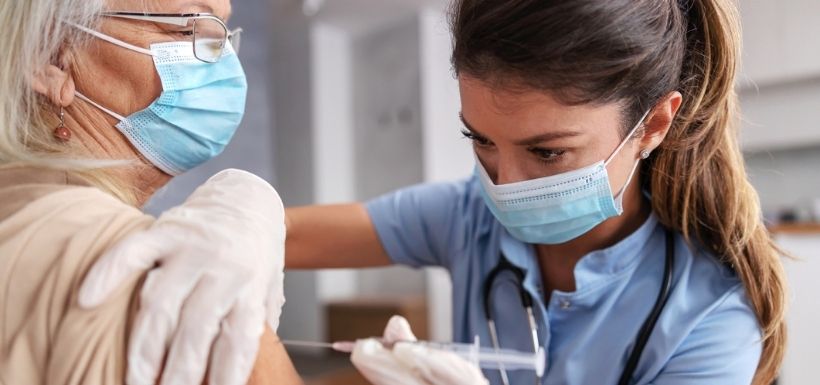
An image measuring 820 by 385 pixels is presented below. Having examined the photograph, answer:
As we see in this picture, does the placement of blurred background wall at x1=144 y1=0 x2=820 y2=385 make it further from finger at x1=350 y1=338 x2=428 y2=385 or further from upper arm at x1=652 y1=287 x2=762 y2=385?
finger at x1=350 y1=338 x2=428 y2=385

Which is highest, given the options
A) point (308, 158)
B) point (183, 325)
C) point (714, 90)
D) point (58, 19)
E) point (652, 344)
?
point (58, 19)

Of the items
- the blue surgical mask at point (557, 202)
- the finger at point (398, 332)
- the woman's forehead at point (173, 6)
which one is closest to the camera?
the finger at point (398, 332)

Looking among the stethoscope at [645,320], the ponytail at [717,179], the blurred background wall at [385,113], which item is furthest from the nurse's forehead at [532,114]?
the blurred background wall at [385,113]

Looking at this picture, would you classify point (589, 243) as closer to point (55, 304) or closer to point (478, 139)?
point (478, 139)

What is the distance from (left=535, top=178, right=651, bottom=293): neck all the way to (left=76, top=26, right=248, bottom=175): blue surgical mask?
2.12 feet

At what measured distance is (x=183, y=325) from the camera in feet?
2.32

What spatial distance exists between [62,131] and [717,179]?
1.06 meters

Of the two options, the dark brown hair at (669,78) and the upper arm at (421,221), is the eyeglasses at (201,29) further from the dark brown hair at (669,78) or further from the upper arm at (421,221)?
the upper arm at (421,221)

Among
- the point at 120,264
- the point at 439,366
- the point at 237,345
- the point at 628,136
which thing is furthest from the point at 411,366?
the point at 628,136

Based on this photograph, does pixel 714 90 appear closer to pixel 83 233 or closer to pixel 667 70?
pixel 667 70

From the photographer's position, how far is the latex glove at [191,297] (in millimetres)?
701

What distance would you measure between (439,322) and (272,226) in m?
4.00

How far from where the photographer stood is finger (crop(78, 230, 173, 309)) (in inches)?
27.4

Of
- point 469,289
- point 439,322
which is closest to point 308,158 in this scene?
point 439,322
